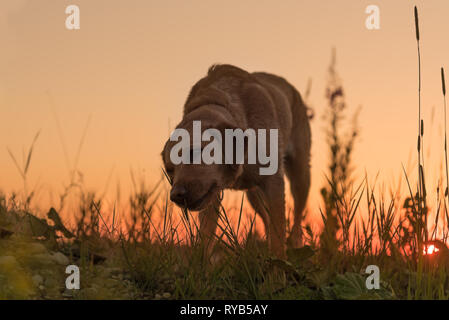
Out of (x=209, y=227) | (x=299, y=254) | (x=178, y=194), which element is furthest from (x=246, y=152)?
(x=299, y=254)

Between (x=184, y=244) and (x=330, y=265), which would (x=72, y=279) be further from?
(x=330, y=265)

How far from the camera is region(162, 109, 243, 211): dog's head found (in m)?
3.89

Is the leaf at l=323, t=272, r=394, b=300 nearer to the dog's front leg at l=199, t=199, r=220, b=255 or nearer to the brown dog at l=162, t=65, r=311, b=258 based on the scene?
the brown dog at l=162, t=65, r=311, b=258

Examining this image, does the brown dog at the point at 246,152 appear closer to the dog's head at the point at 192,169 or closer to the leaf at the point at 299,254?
the dog's head at the point at 192,169

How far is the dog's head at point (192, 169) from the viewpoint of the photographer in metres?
3.89

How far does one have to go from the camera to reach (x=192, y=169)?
3.98m

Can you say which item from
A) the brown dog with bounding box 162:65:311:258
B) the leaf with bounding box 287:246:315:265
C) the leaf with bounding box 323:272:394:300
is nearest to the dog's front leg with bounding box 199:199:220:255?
the brown dog with bounding box 162:65:311:258

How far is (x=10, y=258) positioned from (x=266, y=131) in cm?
291

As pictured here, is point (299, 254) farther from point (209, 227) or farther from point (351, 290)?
point (209, 227)

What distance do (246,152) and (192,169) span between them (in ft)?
2.76

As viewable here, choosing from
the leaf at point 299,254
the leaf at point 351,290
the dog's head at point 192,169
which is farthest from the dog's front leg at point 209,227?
the leaf at point 351,290

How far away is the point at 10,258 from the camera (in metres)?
2.93

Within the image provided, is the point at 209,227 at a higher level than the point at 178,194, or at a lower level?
lower

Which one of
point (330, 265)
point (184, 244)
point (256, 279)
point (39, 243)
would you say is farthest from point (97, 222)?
point (330, 265)
